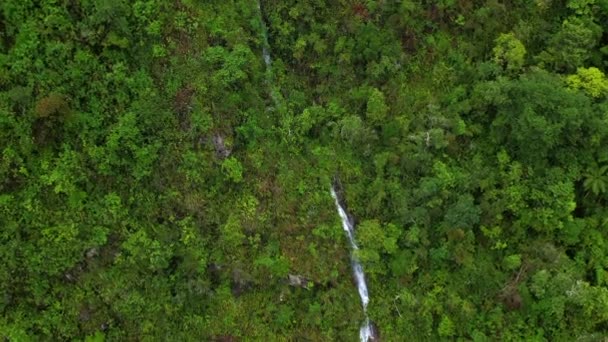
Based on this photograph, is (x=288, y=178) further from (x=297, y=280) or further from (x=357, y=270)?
(x=357, y=270)

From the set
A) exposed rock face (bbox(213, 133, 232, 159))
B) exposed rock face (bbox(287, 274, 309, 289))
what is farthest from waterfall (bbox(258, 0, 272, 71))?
exposed rock face (bbox(287, 274, 309, 289))

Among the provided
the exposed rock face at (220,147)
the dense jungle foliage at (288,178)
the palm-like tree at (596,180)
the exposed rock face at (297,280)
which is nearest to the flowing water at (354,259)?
the dense jungle foliage at (288,178)

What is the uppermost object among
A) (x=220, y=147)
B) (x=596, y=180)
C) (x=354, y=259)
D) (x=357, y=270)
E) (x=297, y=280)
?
(x=596, y=180)

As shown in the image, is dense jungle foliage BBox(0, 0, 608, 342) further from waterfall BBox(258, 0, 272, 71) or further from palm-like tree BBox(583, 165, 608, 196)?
waterfall BBox(258, 0, 272, 71)

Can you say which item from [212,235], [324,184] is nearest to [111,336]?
[212,235]

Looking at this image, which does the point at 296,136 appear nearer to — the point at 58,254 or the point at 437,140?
the point at 437,140

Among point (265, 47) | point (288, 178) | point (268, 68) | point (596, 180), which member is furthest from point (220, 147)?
point (596, 180)
